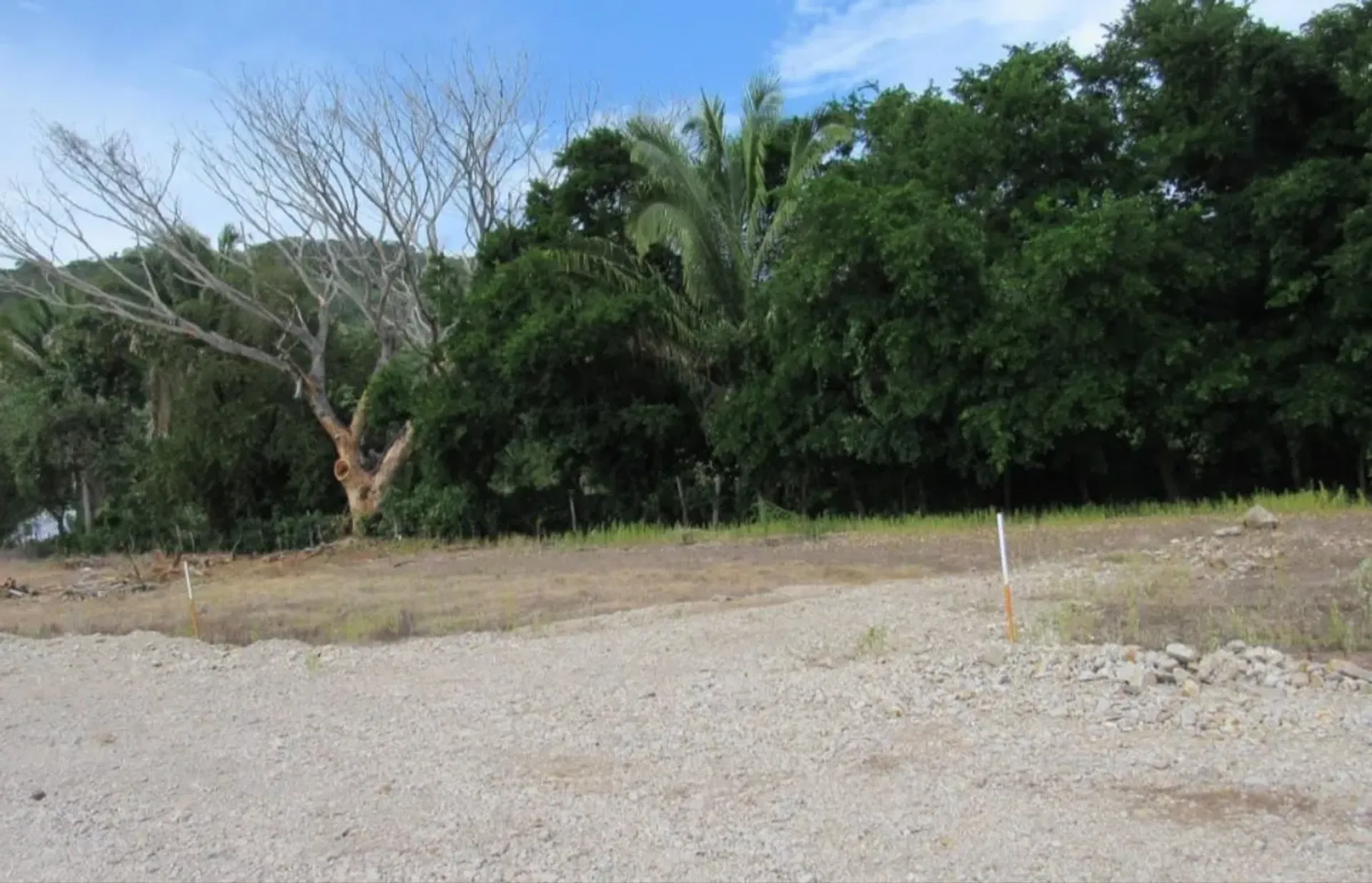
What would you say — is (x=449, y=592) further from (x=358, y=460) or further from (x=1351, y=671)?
(x=358, y=460)

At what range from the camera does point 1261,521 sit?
1609 centimetres

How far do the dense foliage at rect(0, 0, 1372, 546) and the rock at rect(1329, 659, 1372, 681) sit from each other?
1307cm

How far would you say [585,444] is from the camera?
2714 cm

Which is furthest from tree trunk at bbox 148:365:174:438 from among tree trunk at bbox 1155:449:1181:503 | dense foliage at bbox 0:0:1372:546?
tree trunk at bbox 1155:449:1181:503

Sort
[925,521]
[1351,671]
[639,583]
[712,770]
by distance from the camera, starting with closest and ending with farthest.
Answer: [712,770]
[1351,671]
[639,583]
[925,521]

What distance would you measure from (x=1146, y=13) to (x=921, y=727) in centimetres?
1950

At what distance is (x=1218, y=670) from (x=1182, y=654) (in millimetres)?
317

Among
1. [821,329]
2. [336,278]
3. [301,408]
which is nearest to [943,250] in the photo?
[821,329]

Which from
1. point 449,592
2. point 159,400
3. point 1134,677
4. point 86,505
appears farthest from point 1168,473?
point 86,505

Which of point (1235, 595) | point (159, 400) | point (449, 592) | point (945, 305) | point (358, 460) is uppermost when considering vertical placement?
point (159, 400)

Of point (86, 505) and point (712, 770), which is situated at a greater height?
point (86, 505)

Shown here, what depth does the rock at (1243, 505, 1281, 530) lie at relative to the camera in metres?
16.0

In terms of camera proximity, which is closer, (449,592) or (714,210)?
(449,592)

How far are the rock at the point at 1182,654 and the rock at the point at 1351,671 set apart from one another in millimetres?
806
